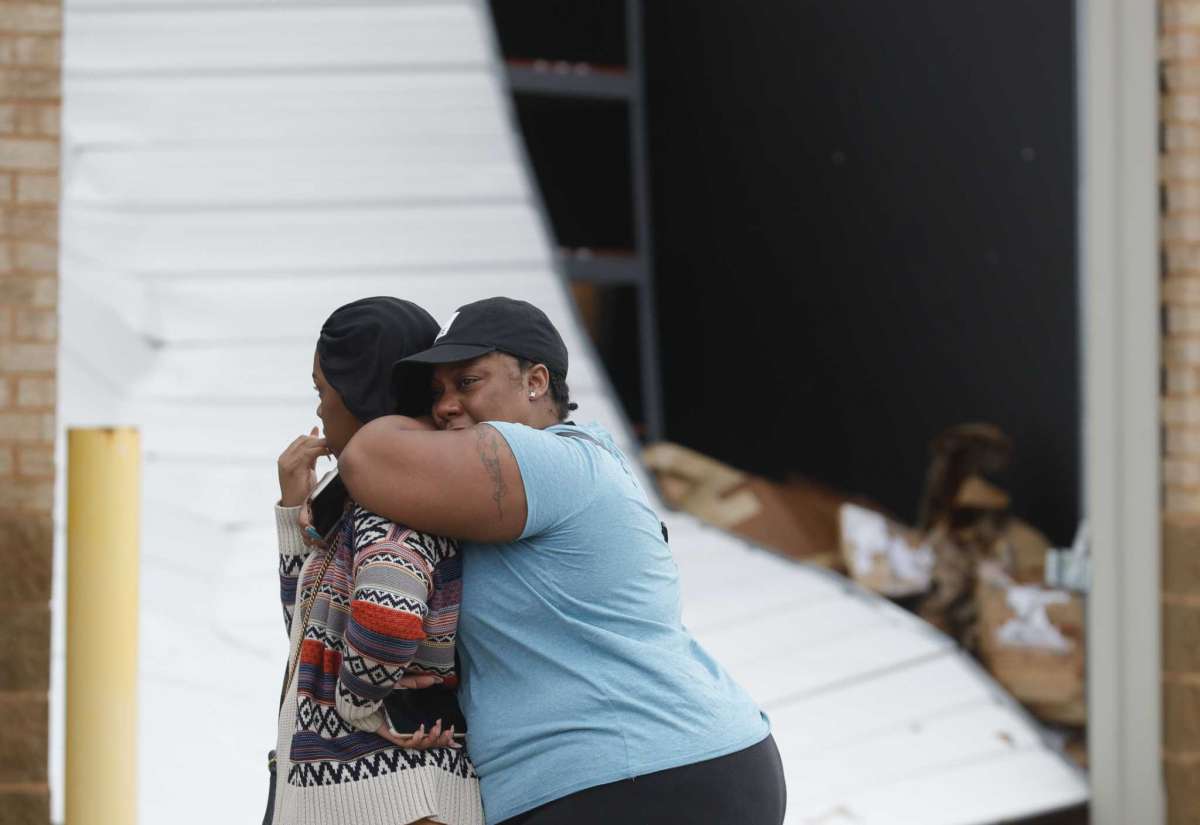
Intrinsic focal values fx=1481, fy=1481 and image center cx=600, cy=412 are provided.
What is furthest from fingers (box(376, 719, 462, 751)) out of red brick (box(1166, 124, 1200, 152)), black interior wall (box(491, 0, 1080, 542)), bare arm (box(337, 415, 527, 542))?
black interior wall (box(491, 0, 1080, 542))

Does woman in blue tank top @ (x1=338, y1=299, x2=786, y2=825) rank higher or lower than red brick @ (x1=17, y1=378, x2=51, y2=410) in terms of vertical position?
lower

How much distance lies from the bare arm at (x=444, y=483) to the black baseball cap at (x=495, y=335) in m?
0.10

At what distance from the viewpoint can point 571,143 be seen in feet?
18.5

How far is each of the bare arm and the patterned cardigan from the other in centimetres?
3

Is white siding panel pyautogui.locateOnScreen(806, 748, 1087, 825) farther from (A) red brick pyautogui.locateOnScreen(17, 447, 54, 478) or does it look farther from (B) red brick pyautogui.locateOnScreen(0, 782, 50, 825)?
(A) red brick pyautogui.locateOnScreen(17, 447, 54, 478)

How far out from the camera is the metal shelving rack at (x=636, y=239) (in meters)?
5.55

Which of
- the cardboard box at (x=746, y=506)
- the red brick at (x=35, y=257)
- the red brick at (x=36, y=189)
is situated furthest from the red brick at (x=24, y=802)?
the cardboard box at (x=746, y=506)

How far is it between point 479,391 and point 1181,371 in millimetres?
2531

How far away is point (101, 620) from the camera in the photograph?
7.04 ft

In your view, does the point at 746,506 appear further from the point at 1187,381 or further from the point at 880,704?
the point at 1187,381

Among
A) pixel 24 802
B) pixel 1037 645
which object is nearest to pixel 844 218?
pixel 1037 645

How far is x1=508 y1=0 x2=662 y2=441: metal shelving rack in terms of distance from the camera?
18.2ft

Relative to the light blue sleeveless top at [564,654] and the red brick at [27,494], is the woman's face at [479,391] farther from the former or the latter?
the red brick at [27,494]

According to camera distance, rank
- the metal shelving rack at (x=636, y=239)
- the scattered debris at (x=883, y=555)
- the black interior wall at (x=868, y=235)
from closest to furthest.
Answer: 1. the scattered debris at (x=883, y=555)
2. the black interior wall at (x=868, y=235)
3. the metal shelving rack at (x=636, y=239)
